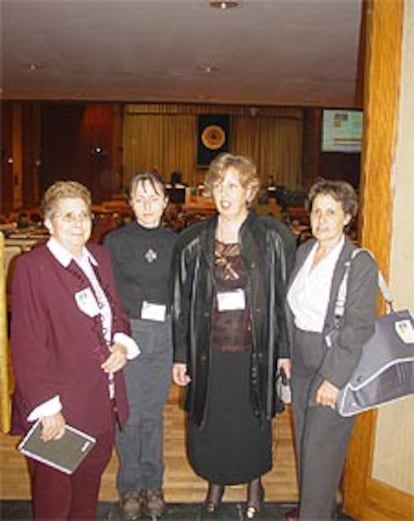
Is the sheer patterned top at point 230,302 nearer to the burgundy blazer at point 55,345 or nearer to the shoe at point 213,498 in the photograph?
the burgundy blazer at point 55,345

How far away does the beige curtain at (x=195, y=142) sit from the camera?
1759cm

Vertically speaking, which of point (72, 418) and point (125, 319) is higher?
point (125, 319)

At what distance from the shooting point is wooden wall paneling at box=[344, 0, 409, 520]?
2467 mm

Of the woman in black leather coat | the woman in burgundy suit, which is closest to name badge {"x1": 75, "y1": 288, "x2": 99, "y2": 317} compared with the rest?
the woman in burgundy suit

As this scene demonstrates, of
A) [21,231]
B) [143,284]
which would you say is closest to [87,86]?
[21,231]

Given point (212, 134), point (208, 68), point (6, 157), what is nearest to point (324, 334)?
point (208, 68)

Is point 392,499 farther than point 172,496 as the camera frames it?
No

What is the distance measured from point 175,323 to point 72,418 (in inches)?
22.9

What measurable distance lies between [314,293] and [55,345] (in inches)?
36.7

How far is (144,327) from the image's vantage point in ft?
8.06

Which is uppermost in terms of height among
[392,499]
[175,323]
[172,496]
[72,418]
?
[175,323]

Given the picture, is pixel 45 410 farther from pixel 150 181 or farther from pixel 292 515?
pixel 292 515

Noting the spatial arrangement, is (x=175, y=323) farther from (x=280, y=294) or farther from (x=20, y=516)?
(x=20, y=516)

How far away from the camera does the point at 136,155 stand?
17.9 meters
